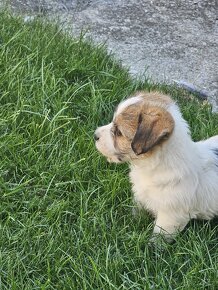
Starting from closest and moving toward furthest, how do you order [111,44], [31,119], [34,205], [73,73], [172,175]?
[172,175] → [34,205] → [31,119] → [73,73] → [111,44]

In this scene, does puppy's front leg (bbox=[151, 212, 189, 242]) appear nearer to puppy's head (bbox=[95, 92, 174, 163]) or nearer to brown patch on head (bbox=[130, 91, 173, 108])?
puppy's head (bbox=[95, 92, 174, 163])

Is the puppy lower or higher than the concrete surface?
higher

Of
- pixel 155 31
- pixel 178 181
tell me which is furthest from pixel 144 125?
pixel 155 31

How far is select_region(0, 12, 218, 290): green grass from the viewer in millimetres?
3701

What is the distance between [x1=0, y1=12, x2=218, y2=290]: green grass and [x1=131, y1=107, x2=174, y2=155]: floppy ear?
67 centimetres

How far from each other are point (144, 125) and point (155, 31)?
2.94 metres

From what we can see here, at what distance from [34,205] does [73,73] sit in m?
1.48

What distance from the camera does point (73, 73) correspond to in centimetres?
518

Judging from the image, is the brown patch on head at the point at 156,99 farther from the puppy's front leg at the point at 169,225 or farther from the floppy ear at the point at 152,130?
the puppy's front leg at the point at 169,225

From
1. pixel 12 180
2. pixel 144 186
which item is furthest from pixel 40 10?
pixel 144 186

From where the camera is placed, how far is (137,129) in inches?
141

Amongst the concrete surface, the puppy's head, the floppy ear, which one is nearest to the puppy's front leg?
the puppy's head

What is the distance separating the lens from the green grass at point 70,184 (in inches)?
146

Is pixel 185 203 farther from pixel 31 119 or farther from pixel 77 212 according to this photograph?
pixel 31 119
